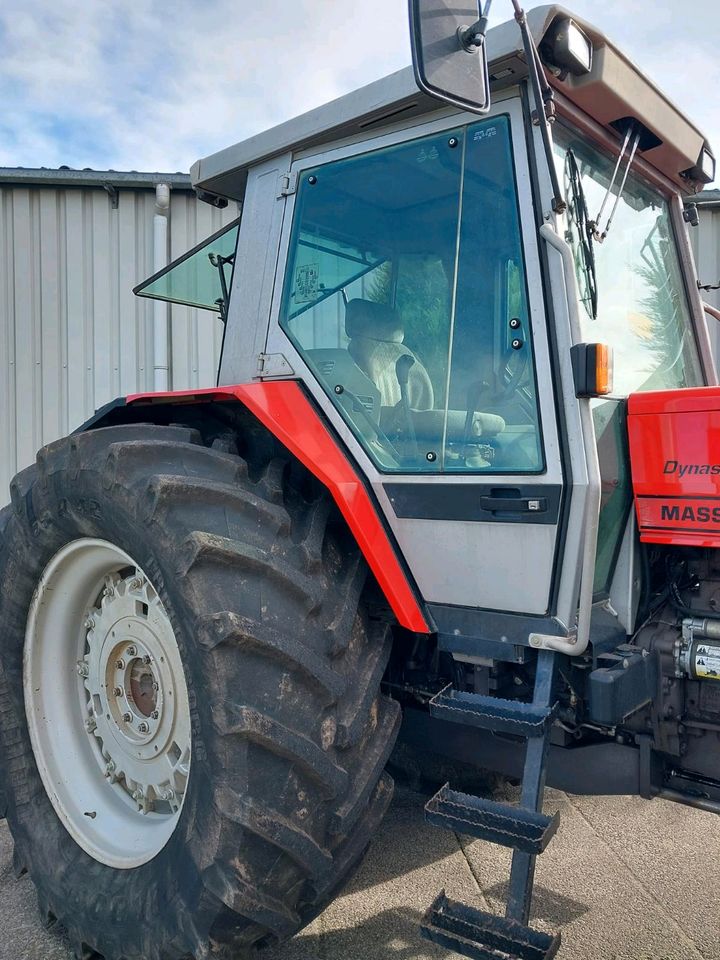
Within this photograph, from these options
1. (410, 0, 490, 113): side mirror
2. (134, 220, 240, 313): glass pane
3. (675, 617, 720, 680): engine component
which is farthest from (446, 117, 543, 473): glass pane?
(134, 220, 240, 313): glass pane

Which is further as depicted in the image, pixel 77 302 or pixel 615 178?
pixel 77 302

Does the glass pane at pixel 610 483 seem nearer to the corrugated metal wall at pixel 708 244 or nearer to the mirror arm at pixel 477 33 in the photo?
the mirror arm at pixel 477 33

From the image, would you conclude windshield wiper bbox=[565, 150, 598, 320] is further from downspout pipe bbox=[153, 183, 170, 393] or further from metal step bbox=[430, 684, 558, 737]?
downspout pipe bbox=[153, 183, 170, 393]

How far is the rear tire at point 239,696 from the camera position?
1.73 meters

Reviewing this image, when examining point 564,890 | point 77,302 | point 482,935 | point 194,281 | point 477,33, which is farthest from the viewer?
point 77,302

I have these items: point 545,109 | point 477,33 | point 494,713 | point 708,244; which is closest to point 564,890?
point 494,713

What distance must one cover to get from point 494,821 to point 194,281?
8.23ft

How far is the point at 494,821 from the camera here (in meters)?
1.74

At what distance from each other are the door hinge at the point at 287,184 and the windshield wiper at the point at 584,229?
85cm

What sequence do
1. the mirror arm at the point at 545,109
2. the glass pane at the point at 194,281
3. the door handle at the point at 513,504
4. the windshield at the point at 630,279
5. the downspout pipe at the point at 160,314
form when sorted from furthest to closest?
the downspout pipe at the point at 160,314 → the glass pane at the point at 194,281 → the windshield at the point at 630,279 → the door handle at the point at 513,504 → the mirror arm at the point at 545,109

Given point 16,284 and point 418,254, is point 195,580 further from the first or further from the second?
point 16,284

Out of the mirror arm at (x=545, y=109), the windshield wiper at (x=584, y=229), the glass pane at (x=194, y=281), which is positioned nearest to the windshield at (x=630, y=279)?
the windshield wiper at (x=584, y=229)

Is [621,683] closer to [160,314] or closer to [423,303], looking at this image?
[423,303]

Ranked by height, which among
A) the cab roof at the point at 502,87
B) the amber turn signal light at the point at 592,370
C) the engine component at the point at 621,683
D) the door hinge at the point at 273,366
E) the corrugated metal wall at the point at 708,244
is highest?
the corrugated metal wall at the point at 708,244
